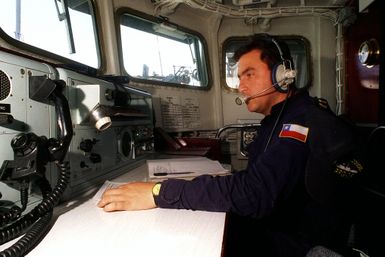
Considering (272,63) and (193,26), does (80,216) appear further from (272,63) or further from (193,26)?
(193,26)

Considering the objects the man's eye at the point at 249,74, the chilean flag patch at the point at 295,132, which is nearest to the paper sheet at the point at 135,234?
the chilean flag patch at the point at 295,132

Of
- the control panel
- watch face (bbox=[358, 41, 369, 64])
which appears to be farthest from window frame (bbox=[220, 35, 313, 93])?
the control panel

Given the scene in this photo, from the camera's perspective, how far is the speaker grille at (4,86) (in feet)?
2.00

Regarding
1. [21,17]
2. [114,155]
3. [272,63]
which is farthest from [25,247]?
[21,17]

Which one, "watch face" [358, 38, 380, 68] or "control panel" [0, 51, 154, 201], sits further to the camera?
"watch face" [358, 38, 380, 68]

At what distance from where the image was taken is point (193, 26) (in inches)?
109

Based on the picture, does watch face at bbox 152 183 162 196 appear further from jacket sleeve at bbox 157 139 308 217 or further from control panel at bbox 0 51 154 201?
control panel at bbox 0 51 154 201

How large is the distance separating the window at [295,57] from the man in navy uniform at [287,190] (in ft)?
6.73

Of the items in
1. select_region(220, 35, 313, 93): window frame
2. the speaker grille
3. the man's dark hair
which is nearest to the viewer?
the speaker grille

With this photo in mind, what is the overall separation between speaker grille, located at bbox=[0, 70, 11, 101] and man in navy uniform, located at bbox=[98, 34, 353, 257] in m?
0.37

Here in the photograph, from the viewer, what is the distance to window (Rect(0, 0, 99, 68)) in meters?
1.25

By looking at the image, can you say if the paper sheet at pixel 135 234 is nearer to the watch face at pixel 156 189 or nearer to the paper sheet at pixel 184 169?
the watch face at pixel 156 189

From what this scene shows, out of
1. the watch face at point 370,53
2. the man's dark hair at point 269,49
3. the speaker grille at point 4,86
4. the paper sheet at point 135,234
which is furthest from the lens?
the watch face at point 370,53

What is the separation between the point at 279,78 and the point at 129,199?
0.77 m
